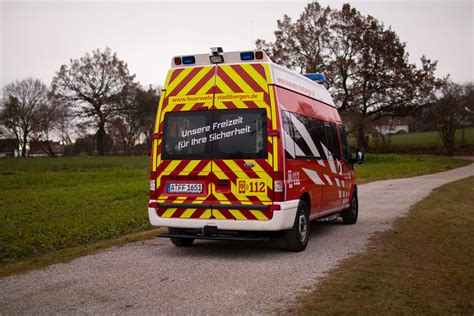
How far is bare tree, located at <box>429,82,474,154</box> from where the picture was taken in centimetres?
5366

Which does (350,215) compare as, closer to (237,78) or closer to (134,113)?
(237,78)

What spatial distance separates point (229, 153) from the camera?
335 inches

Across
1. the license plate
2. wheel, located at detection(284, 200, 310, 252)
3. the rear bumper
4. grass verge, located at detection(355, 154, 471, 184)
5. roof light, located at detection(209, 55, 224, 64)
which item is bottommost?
grass verge, located at detection(355, 154, 471, 184)

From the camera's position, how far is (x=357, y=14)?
4812cm

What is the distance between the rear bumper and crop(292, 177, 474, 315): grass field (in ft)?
3.38

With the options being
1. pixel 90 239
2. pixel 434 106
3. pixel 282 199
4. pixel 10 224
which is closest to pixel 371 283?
pixel 282 199

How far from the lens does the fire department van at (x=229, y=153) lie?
832cm

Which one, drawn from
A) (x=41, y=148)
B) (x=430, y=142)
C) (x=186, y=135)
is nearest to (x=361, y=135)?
(x=430, y=142)

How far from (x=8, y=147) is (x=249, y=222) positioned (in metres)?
68.5

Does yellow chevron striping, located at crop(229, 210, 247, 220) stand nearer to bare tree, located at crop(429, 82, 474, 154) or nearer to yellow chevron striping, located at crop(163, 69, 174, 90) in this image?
yellow chevron striping, located at crop(163, 69, 174, 90)

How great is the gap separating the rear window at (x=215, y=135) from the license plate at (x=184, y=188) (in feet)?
1.32

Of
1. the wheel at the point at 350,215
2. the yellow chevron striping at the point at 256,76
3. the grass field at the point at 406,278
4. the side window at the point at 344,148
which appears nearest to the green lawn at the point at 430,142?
the wheel at the point at 350,215

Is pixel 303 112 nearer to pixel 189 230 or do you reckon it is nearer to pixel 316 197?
pixel 316 197

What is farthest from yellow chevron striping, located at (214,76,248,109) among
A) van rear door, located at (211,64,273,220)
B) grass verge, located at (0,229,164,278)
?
grass verge, located at (0,229,164,278)
